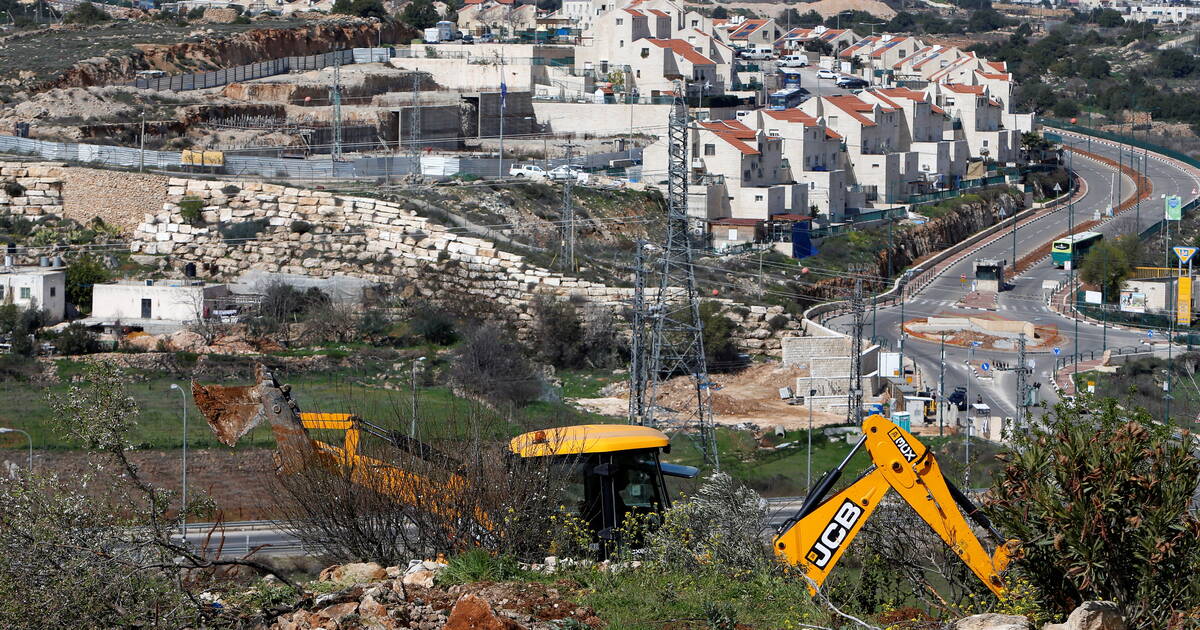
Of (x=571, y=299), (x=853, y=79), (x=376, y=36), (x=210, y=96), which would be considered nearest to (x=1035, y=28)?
(x=853, y=79)

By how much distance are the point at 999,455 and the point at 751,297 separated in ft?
107

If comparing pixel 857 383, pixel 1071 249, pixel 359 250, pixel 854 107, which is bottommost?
pixel 857 383

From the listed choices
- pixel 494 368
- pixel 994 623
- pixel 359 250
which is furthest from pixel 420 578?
pixel 359 250

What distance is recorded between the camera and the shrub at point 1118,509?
909 cm

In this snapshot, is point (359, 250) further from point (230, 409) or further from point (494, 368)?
point (230, 409)

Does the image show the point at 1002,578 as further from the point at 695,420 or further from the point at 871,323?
the point at 871,323

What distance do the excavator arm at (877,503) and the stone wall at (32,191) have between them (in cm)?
3653

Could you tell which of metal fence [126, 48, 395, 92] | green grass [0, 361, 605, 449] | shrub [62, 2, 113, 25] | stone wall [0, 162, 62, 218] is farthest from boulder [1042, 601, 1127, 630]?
shrub [62, 2, 113, 25]

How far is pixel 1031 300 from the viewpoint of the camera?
162 feet

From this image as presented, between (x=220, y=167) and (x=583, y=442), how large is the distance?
3597 centimetres

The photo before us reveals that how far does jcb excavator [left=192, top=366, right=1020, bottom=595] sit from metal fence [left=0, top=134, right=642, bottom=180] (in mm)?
33059

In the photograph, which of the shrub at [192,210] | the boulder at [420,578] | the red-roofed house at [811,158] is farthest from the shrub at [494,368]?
the red-roofed house at [811,158]

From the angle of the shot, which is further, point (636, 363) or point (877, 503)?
point (636, 363)

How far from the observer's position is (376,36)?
73.9 metres
